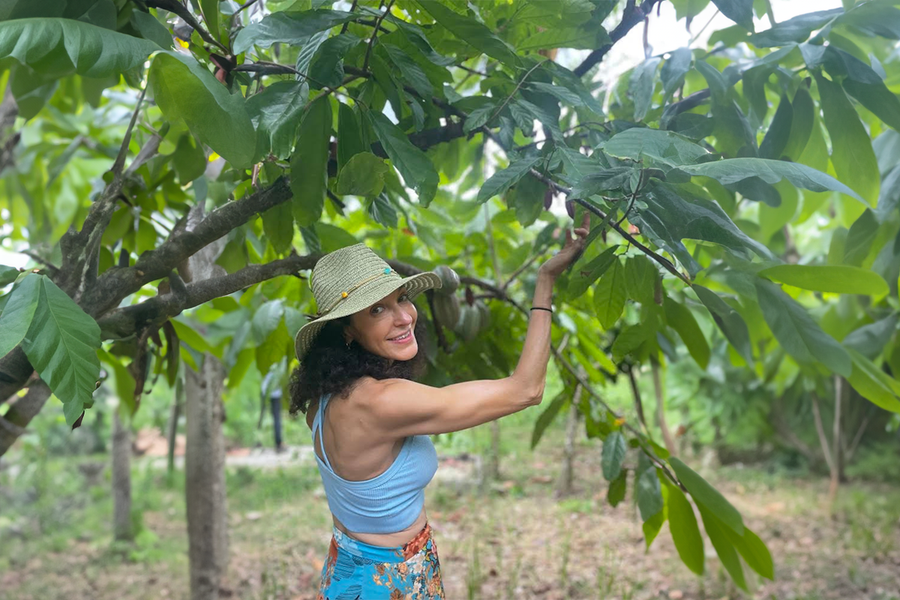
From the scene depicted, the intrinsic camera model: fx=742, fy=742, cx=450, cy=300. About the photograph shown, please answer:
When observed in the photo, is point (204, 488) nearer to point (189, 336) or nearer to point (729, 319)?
point (189, 336)

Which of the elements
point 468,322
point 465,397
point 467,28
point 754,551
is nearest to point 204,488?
point 468,322

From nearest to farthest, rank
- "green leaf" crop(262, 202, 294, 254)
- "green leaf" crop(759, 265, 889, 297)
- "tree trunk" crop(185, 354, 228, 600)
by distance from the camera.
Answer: "green leaf" crop(759, 265, 889, 297) → "green leaf" crop(262, 202, 294, 254) → "tree trunk" crop(185, 354, 228, 600)

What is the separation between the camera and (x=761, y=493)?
13.8 feet

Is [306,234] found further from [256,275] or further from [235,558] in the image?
[235,558]

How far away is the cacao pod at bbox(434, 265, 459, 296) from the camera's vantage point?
1564mm

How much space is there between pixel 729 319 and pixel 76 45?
1.17 m

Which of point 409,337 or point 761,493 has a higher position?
point 409,337

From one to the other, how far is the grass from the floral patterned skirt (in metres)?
1.42

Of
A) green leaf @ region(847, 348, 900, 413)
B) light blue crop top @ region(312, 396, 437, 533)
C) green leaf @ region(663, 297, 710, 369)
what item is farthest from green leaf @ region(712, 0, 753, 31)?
light blue crop top @ region(312, 396, 437, 533)

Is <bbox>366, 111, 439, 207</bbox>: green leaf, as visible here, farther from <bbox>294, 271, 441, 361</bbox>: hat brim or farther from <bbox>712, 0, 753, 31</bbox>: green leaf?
<bbox>712, 0, 753, 31</bbox>: green leaf

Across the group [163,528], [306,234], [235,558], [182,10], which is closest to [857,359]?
[306,234]

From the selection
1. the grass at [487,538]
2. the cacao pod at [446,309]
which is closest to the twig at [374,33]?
the cacao pod at [446,309]

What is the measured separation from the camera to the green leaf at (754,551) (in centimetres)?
149

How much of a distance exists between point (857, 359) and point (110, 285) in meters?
1.43
